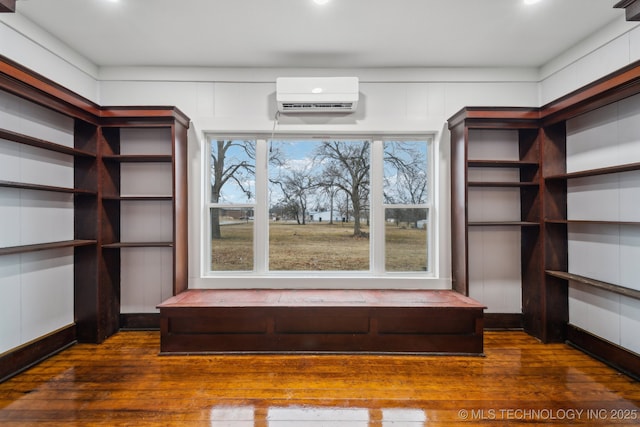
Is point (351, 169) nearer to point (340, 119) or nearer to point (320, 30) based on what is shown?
point (340, 119)

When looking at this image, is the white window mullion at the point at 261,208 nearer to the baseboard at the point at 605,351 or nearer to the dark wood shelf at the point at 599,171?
the dark wood shelf at the point at 599,171

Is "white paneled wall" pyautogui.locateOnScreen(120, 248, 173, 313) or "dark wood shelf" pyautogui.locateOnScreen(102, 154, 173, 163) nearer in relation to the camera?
"dark wood shelf" pyautogui.locateOnScreen(102, 154, 173, 163)

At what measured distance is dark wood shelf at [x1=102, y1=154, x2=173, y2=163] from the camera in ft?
9.94

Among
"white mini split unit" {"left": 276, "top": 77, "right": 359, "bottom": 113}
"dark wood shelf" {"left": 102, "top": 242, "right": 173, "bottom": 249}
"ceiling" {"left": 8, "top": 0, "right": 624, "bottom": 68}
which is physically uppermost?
"ceiling" {"left": 8, "top": 0, "right": 624, "bottom": 68}

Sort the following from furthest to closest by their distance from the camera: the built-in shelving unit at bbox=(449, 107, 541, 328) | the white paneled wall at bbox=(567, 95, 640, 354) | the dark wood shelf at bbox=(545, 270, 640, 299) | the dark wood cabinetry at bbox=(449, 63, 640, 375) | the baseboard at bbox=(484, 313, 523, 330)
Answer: the baseboard at bbox=(484, 313, 523, 330) → the built-in shelving unit at bbox=(449, 107, 541, 328) → the dark wood cabinetry at bbox=(449, 63, 640, 375) → the white paneled wall at bbox=(567, 95, 640, 354) → the dark wood shelf at bbox=(545, 270, 640, 299)

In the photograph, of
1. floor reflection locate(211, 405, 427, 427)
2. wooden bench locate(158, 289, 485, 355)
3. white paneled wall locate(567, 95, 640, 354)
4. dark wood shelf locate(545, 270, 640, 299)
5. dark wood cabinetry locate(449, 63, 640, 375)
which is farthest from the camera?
dark wood cabinetry locate(449, 63, 640, 375)

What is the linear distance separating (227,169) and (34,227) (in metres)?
1.74

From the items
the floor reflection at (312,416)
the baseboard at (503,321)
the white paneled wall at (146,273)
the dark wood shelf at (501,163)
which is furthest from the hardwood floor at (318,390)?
the dark wood shelf at (501,163)

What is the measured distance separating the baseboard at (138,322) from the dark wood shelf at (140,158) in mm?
1634

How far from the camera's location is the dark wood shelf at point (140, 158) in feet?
9.94

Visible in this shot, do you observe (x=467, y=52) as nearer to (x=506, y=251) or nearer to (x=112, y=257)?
(x=506, y=251)

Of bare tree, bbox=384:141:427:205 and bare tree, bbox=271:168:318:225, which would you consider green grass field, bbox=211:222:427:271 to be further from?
bare tree, bbox=384:141:427:205

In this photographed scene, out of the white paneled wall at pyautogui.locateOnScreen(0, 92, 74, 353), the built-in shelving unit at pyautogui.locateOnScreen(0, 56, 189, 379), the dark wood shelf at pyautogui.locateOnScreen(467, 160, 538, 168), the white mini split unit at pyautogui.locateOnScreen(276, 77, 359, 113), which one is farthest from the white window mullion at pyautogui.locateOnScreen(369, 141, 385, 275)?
the white paneled wall at pyautogui.locateOnScreen(0, 92, 74, 353)

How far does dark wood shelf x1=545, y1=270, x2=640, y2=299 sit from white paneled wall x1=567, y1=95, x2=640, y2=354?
82mm
